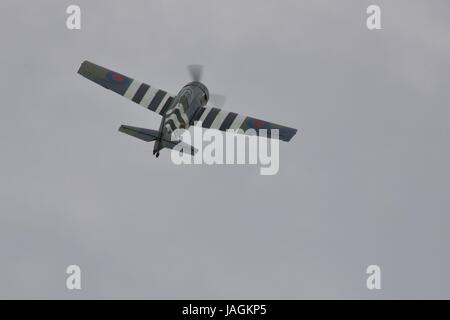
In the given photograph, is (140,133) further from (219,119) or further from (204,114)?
(219,119)

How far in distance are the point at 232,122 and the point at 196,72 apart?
3851mm

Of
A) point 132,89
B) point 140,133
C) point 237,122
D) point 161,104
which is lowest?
point 140,133

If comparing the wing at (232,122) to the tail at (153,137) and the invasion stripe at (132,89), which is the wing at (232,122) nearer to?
the invasion stripe at (132,89)

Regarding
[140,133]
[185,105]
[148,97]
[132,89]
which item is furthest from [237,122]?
[140,133]

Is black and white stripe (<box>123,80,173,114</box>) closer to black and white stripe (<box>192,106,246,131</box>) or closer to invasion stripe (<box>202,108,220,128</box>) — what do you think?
black and white stripe (<box>192,106,246,131</box>)

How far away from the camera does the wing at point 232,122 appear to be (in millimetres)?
52250

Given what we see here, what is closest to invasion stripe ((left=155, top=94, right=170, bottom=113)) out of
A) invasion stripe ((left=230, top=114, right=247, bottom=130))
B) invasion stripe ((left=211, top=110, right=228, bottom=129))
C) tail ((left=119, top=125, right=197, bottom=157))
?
invasion stripe ((left=211, top=110, right=228, bottom=129))

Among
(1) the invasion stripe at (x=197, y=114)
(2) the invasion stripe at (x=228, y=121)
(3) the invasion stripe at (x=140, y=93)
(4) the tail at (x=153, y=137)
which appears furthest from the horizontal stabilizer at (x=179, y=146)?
(3) the invasion stripe at (x=140, y=93)

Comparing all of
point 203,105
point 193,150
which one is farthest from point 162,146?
point 203,105

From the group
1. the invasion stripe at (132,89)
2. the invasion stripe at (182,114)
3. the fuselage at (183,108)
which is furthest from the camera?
the invasion stripe at (132,89)

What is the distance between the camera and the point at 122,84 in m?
54.0

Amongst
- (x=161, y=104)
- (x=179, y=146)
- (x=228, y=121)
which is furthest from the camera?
(x=228, y=121)

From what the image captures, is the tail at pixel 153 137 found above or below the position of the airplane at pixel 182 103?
below

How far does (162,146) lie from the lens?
47.4 meters
